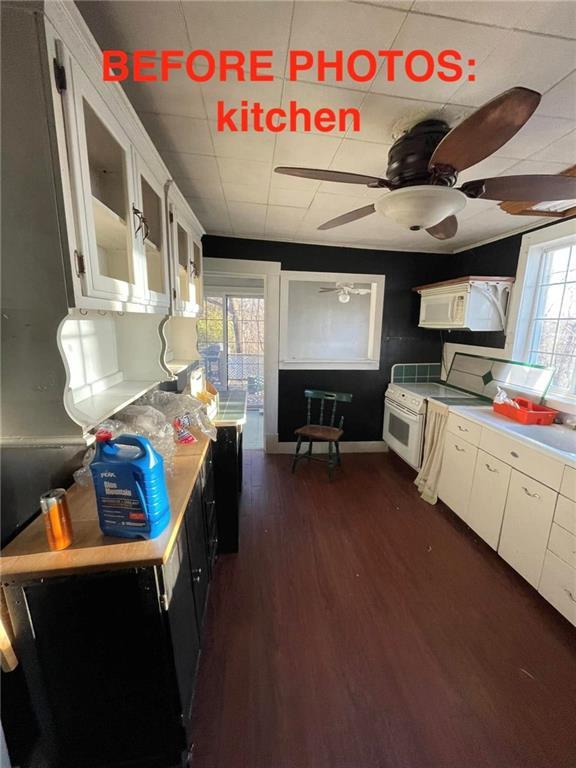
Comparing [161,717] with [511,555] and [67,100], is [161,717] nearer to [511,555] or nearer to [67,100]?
[67,100]

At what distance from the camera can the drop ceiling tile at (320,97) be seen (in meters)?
1.07

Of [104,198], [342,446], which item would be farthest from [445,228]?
[342,446]

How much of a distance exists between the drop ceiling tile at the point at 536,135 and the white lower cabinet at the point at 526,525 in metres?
1.73

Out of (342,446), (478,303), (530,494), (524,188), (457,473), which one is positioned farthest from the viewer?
(342,446)

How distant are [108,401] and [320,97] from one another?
1438 millimetres

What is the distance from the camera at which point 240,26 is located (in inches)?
33.3

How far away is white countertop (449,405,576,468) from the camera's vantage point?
1.65 m

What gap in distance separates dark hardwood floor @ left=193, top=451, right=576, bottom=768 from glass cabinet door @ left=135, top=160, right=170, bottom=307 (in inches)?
67.4

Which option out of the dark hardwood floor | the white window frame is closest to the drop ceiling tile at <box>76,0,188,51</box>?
the white window frame

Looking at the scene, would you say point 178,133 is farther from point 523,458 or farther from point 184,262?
point 523,458

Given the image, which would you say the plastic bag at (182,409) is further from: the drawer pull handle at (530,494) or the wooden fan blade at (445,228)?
the drawer pull handle at (530,494)

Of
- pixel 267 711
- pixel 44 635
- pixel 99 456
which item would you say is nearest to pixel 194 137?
pixel 99 456

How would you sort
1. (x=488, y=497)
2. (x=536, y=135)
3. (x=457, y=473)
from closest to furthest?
(x=536, y=135) → (x=488, y=497) → (x=457, y=473)

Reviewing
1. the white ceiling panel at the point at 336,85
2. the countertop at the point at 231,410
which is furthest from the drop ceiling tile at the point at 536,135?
the countertop at the point at 231,410
